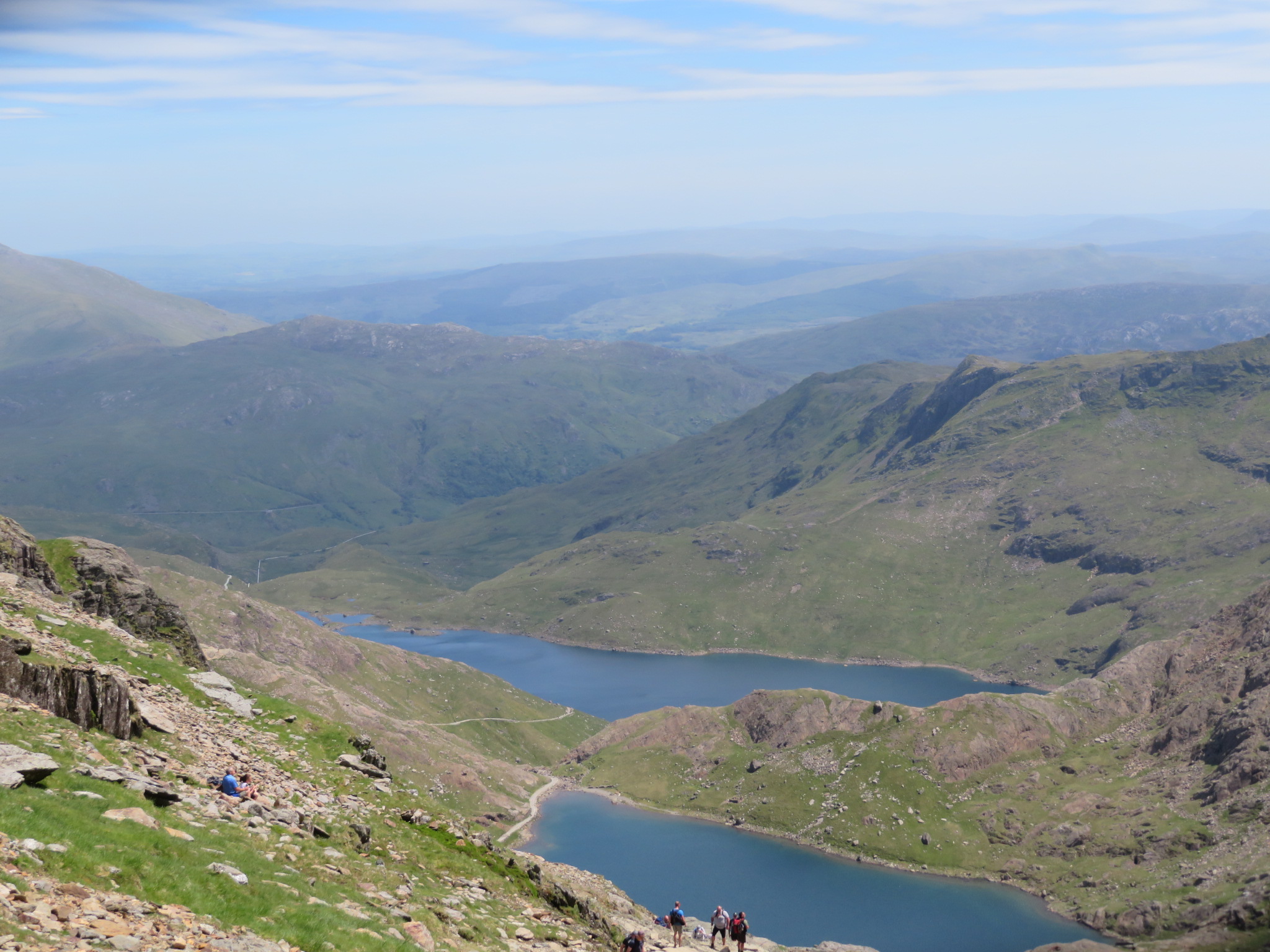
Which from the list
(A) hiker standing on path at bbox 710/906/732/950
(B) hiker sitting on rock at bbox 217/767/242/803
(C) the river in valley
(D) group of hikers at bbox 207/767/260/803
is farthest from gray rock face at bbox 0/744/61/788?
(C) the river in valley

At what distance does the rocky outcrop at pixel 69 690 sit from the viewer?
36.8 meters

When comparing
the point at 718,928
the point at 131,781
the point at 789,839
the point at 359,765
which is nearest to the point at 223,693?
the point at 359,765

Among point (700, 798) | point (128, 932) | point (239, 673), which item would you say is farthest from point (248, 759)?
point (700, 798)

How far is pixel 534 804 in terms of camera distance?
174 m

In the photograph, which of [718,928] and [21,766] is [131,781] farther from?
[718,928]

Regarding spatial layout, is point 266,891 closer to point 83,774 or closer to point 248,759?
point 83,774

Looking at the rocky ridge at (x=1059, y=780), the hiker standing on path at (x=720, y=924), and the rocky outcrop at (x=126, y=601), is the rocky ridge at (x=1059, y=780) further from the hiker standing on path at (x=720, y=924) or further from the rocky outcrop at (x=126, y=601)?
the rocky outcrop at (x=126, y=601)

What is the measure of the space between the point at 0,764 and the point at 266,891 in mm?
8277

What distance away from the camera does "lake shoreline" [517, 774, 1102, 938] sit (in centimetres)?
14775

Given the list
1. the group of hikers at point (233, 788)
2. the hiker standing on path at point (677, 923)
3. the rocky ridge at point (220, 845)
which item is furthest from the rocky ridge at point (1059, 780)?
the group of hikers at point (233, 788)

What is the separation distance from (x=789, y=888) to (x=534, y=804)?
46163 millimetres

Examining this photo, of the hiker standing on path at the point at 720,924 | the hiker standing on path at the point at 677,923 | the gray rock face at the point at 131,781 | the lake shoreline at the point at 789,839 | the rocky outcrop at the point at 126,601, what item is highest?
the gray rock face at the point at 131,781

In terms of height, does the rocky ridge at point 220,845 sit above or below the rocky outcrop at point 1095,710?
above

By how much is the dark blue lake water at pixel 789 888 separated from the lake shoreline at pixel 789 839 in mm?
946
